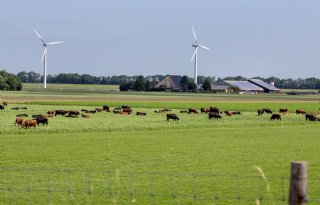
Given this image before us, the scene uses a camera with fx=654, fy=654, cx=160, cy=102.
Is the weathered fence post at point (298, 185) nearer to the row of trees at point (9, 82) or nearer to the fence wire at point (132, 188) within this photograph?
the fence wire at point (132, 188)

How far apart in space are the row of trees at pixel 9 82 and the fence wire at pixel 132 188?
142889 millimetres

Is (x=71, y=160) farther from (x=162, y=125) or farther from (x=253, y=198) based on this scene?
(x=162, y=125)

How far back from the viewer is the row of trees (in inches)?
6353

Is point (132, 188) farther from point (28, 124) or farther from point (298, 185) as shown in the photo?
point (28, 124)

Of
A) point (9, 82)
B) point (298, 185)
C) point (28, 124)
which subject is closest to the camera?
point (298, 185)

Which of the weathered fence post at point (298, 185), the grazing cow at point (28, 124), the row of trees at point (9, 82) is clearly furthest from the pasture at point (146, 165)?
the row of trees at point (9, 82)

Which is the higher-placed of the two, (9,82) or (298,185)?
(298,185)

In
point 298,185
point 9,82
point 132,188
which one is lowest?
point 132,188

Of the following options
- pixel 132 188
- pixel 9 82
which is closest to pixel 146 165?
pixel 132 188

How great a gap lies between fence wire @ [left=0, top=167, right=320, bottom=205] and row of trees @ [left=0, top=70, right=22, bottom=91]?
469ft

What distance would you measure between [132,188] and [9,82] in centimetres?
15515

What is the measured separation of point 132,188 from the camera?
1747 centimetres

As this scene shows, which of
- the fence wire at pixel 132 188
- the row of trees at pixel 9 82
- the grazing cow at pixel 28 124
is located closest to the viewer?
the fence wire at pixel 132 188

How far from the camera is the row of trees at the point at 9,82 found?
16136cm
